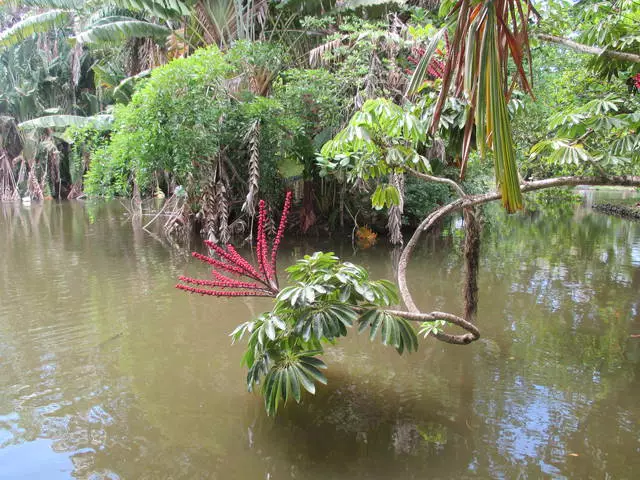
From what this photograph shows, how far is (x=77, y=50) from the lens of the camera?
20.3 m

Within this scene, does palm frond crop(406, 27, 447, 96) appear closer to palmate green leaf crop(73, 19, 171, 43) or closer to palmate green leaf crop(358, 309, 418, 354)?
palmate green leaf crop(358, 309, 418, 354)

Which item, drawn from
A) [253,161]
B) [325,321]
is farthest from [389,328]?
[253,161]

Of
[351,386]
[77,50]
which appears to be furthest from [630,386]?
[77,50]

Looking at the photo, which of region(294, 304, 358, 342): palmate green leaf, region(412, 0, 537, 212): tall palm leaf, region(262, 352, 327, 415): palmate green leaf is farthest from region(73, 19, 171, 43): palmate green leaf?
region(412, 0, 537, 212): tall palm leaf

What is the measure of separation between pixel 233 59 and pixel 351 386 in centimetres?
795

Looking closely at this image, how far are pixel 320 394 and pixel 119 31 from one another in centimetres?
1053

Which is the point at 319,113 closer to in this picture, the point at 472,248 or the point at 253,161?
the point at 253,161

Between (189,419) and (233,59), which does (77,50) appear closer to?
(233,59)

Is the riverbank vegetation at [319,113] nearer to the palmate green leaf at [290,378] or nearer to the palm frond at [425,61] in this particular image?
the palmate green leaf at [290,378]

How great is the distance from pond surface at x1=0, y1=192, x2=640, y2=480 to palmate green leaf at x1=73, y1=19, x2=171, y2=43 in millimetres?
6554

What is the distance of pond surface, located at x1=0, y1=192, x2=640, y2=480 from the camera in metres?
2.72

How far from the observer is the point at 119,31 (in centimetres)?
1091

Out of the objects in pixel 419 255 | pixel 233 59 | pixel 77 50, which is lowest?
pixel 419 255

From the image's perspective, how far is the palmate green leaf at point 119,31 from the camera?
10773 mm
